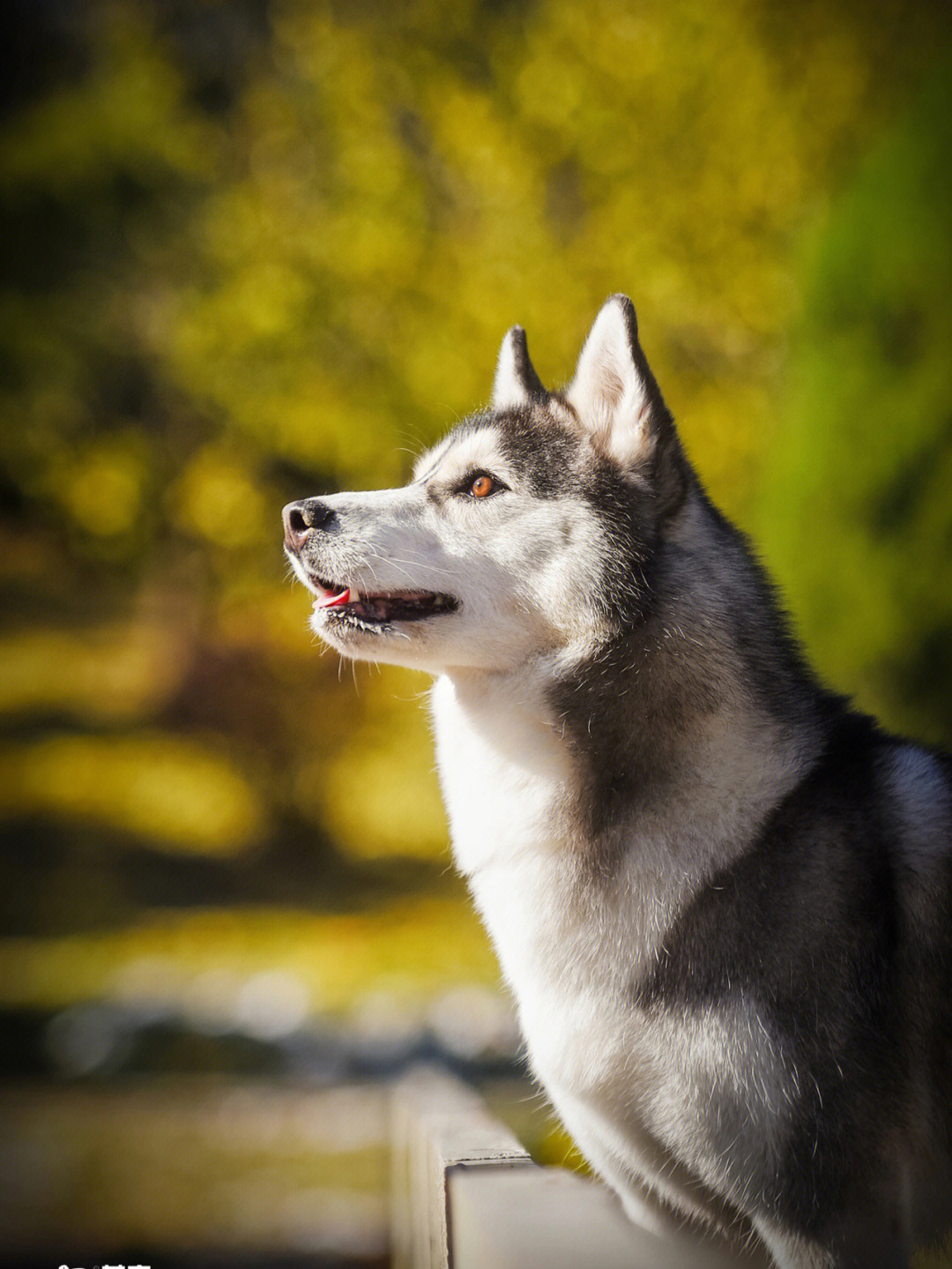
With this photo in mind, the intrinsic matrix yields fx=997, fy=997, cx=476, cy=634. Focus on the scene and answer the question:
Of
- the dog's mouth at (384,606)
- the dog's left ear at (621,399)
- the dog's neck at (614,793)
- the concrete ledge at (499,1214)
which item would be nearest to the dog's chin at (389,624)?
the dog's mouth at (384,606)

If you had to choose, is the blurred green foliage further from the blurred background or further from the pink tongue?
the pink tongue

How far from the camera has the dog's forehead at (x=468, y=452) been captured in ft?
4.29

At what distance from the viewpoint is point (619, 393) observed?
4.19ft

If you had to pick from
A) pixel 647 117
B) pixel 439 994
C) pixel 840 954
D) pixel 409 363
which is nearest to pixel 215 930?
pixel 439 994

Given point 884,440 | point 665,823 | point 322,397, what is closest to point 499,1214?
point 665,823

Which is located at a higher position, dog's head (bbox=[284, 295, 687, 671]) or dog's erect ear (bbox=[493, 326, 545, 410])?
dog's erect ear (bbox=[493, 326, 545, 410])

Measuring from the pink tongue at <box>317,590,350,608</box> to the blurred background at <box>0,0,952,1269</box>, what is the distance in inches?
43.5

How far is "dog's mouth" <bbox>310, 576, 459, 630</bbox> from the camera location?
124 centimetres

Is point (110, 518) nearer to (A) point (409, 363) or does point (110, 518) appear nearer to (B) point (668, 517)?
(A) point (409, 363)

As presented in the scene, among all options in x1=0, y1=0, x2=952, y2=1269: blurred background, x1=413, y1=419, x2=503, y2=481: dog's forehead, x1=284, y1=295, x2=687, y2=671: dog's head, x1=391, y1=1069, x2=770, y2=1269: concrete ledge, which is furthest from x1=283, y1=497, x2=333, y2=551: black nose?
x1=0, y1=0, x2=952, y2=1269: blurred background

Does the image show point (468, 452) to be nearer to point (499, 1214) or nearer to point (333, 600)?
point (333, 600)

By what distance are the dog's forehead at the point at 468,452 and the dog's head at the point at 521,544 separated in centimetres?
2

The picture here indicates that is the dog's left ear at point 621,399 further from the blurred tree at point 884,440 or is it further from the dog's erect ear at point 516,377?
the blurred tree at point 884,440

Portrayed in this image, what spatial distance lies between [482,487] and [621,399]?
0.21 m
